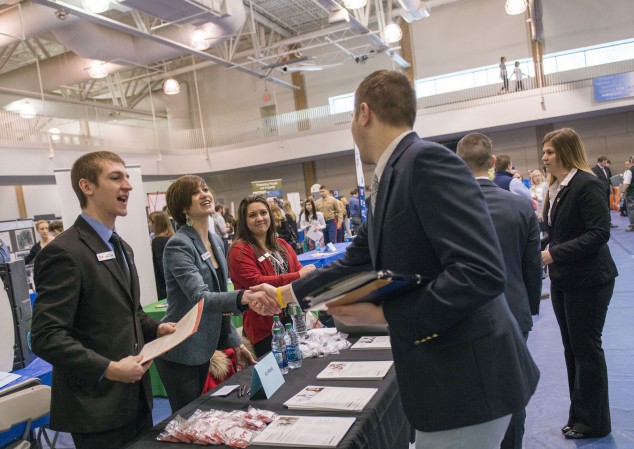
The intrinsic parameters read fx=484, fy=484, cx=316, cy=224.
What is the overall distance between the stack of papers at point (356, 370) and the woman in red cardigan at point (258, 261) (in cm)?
68

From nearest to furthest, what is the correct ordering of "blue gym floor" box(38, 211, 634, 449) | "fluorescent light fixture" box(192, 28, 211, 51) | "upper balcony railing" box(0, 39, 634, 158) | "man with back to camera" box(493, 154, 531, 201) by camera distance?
"blue gym floor" box(38, 211, 634, 449), "man with back to camera" box(493, 154, 531, 201), "fluorescent light fixture" box(192, 28, 211, 51), "upper balcony railing" box(0, 39, 634, 158)

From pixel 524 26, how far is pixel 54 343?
59.2 feet

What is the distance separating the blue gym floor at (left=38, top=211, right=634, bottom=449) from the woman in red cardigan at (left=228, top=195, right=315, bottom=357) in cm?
155

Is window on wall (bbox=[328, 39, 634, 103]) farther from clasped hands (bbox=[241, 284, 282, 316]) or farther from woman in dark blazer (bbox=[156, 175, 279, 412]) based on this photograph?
clasped hands (bbox=[241, 284, 282, 316])

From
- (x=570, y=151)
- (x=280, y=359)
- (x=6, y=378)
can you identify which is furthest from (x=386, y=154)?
(x=6, y=378)

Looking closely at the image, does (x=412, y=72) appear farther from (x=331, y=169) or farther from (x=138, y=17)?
(x=138, y=17)

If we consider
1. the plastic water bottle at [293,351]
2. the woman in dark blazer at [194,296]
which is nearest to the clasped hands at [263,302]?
the woman in dark blazer at [194,296]

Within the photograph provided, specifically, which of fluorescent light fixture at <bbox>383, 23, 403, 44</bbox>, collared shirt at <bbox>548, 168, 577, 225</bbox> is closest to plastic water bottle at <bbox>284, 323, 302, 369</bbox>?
collared shirt at <bbox>548, 168, 577, 225</bbox>

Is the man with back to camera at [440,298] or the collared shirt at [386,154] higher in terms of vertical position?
the collared shirt at [386,154]

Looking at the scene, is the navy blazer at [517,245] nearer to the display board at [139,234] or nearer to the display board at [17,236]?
the display board at [139,234]

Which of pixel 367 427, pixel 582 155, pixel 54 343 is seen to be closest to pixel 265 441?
pixel 367 427

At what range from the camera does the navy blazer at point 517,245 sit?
2.07m

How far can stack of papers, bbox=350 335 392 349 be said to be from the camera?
7.66 feet

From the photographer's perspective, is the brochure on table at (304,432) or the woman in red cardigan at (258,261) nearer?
the brochure on table at (304,432)
